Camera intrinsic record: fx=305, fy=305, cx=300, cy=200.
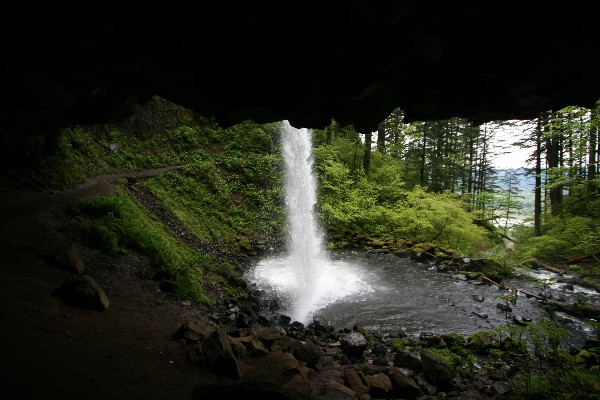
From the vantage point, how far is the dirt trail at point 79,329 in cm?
408

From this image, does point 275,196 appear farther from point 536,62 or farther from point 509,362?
point 536,62

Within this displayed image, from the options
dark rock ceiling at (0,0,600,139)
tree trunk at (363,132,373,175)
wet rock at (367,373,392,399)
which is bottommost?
wet rock at (367,373,392,399)

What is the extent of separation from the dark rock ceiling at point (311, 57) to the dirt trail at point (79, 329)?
11.3 feet

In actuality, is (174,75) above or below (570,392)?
above

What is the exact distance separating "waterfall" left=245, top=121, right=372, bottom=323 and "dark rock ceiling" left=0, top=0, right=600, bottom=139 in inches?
290

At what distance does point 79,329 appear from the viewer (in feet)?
17.7

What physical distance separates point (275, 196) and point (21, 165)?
13.2m

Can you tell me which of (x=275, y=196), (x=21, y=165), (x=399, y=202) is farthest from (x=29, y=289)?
(x=399, y=202)

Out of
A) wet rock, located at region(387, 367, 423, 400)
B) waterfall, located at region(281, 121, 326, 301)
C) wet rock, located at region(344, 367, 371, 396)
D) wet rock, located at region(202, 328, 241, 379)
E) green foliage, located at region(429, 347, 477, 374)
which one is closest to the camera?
wet rock, located at region(202, 328, 241, 379)

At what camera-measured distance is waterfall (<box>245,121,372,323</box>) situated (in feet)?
38.7

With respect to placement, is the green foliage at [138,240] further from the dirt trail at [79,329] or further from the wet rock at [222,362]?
the wet rock at [222,362]

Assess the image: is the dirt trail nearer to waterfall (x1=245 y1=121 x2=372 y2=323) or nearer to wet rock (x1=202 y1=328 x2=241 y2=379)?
wet rock (x1=202 y1=328 x2=241 y2=379)

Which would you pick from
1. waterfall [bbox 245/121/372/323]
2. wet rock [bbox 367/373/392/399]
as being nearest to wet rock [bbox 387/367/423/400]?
wet rock [bbox 367/373/392/399]

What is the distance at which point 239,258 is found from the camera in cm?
1520
